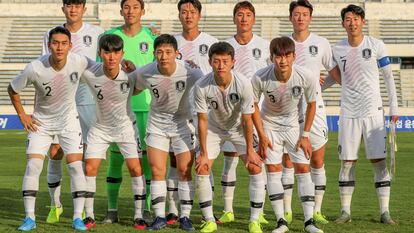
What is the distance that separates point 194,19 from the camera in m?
10.6

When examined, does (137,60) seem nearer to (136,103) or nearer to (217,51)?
(136,103)

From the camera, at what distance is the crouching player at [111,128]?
9.97 m

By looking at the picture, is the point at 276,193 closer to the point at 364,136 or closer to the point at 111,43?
the point at 364,136

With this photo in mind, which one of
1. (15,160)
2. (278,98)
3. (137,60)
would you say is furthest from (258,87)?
(15,160)

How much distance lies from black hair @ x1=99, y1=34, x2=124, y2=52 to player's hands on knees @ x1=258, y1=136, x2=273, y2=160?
1701 millimetres

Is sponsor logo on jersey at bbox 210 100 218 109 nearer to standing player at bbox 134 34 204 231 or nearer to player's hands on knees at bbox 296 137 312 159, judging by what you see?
standing player at bbox 134 34 204 231

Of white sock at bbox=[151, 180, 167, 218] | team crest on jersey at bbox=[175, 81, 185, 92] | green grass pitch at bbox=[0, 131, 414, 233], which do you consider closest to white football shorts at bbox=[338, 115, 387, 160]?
green grass pitch at bbox=[0, 131, 414, 233]

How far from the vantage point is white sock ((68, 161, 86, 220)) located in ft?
32.6

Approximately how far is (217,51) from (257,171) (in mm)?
1282

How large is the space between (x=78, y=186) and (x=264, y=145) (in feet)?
6.49

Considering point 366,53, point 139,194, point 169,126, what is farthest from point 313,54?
point 139,194

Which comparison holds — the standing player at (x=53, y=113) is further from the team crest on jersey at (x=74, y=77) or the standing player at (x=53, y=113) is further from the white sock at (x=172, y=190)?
the white sock at (x=172, y=190)

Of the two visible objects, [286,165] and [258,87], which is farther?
[286,165]

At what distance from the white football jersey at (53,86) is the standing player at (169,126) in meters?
0.66
